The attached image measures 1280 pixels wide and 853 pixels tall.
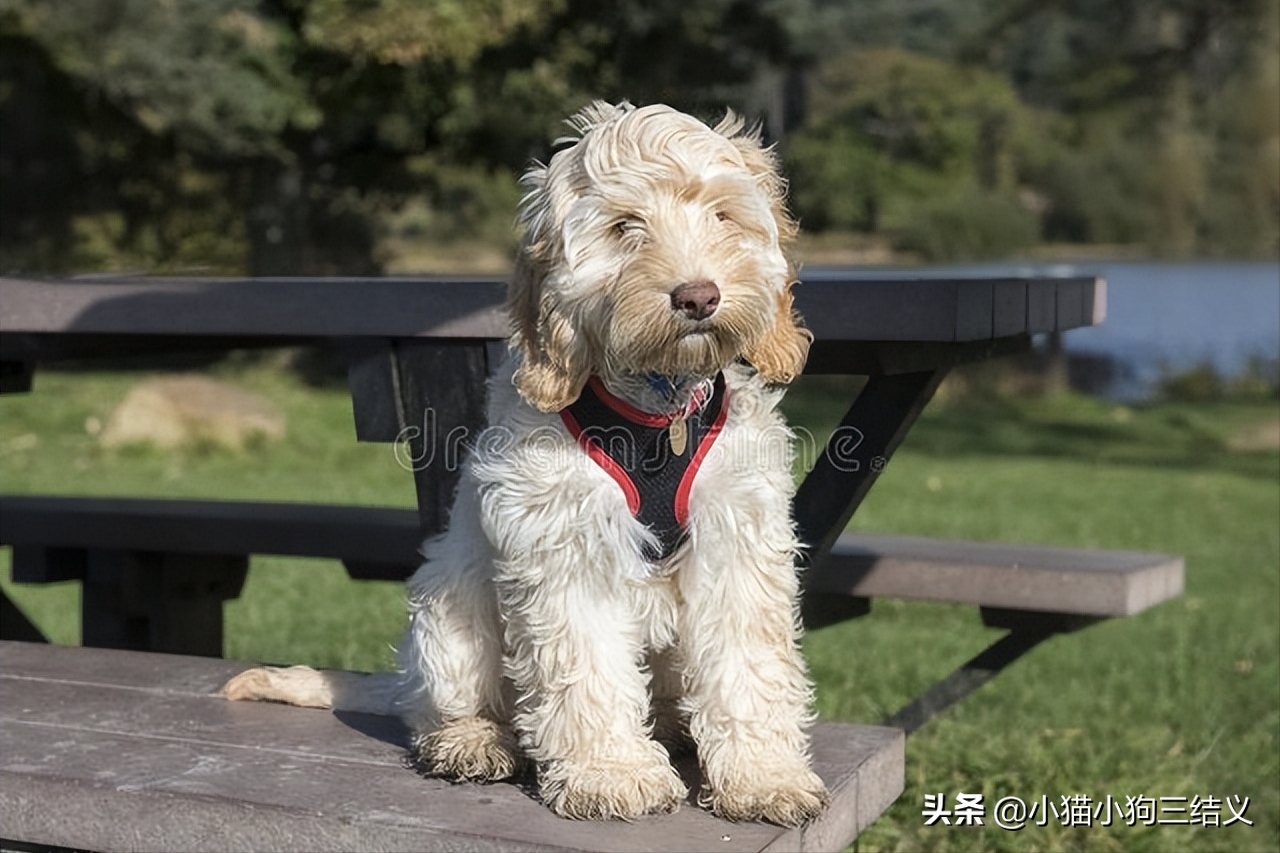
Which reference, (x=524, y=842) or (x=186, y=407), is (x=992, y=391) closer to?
(x=186, y=407)

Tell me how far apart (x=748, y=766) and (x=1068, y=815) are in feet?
7.00

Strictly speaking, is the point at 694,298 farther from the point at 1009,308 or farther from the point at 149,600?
the point at 149,600

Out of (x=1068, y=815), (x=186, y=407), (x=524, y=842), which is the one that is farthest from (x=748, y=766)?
(x=186, y=407)

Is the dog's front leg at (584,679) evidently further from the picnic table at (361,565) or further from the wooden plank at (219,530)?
the wooden plank at (219,530)

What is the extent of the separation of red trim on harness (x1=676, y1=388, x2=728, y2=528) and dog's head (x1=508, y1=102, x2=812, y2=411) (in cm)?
15

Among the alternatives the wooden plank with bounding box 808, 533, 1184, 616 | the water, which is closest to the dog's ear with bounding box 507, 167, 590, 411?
the wooden plank with bounding box 808, 533, 1184, 616

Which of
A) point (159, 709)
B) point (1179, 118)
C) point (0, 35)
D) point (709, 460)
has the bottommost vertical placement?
point (1179, 118)

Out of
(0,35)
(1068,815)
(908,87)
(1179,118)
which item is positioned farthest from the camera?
(908,87)

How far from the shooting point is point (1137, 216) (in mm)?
15984

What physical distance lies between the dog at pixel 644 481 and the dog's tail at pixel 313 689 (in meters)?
0.44

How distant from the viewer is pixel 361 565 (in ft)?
16.4

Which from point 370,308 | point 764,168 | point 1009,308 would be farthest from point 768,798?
point 370,308

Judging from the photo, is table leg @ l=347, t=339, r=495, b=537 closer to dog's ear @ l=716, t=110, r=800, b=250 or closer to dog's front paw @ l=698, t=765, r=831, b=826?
dog's ear @ l=716, t=110, r=800, b=250

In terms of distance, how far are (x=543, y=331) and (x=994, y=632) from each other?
14.9 ft
